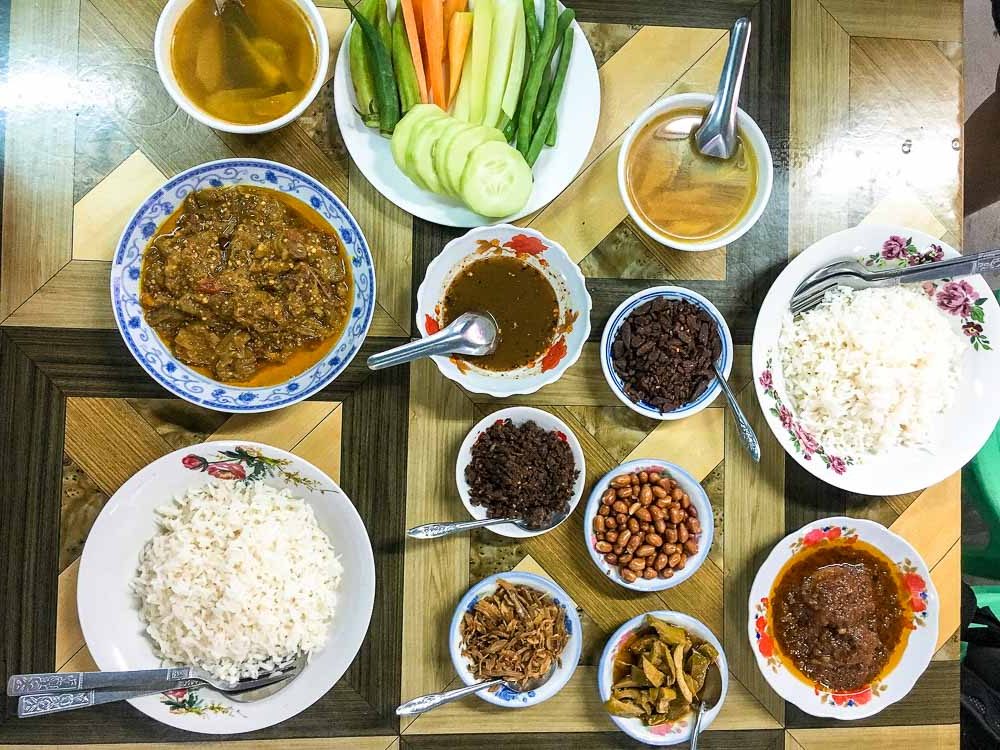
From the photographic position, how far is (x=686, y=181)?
2002 mm

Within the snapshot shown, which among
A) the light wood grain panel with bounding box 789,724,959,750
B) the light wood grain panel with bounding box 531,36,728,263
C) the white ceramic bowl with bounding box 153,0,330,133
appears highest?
the white ceramic bowl with bounding box 153,0,330,133

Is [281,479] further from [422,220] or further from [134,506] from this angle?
[422,220]

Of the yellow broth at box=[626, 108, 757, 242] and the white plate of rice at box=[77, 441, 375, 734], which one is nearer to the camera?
the white plate of rice at box=[77, 441, 375, 734]

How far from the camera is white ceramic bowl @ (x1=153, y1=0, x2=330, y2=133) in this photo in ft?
5.86

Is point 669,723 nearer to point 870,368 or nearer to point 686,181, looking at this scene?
point 870,368

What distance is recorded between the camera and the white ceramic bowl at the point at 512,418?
1.94 m

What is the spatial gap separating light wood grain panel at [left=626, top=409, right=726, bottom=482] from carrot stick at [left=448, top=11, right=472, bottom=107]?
102 centimetres

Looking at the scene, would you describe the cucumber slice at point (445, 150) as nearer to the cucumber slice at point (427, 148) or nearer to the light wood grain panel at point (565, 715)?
the cucumber slice at point (427, 148)

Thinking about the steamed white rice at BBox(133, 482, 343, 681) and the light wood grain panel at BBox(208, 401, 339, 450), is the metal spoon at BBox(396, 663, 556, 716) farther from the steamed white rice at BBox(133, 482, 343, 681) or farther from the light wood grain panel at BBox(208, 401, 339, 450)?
the light wood grain panel at BBox(208, 401, 339, 450)

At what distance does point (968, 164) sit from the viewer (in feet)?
7.96

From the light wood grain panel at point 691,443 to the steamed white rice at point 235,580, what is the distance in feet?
2.86

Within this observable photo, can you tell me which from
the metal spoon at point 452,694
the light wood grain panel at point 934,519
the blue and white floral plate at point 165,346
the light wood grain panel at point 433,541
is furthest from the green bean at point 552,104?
the light wood grain panel at point 934,519

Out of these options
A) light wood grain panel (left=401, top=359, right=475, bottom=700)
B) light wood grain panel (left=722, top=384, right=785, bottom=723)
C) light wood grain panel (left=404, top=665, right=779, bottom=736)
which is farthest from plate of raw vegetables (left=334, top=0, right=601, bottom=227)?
light wood grain panel (left=404, top=665, right=779, bottom=736)

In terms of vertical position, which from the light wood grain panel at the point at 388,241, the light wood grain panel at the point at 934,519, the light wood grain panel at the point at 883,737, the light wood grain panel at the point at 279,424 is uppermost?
the light wood grain panel at the point at 388,241
